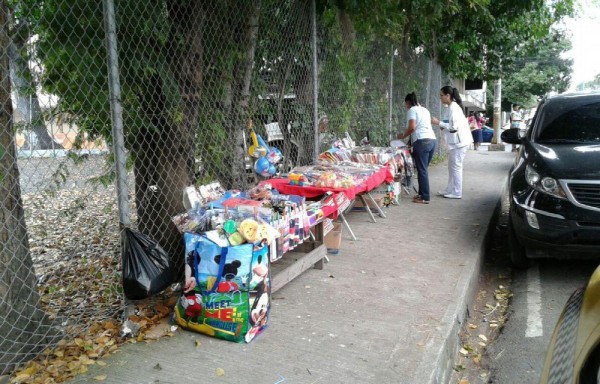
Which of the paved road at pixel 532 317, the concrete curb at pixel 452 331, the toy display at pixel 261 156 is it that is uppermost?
the toy display at pixel 261 156

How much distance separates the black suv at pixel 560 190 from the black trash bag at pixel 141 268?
11.4ft

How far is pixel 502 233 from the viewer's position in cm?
755

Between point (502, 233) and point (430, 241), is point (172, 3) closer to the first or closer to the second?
point (430, 241)

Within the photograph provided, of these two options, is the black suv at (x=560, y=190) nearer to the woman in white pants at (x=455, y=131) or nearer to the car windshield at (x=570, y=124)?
the car windshield at (x=570, y=124)

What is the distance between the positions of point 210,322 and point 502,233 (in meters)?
5.37

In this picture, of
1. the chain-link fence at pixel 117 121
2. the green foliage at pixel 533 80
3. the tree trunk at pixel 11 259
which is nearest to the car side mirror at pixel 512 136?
the chain-link fence at pixel 117 121

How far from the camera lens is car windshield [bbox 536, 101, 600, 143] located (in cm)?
554

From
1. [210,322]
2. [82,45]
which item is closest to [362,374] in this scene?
[210,322]

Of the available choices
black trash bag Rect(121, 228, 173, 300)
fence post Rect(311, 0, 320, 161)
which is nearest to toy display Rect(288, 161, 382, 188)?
fence post Rect(311, 0, 320, 161)

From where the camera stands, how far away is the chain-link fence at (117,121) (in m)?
3.32

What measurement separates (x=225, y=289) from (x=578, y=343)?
2.14 m

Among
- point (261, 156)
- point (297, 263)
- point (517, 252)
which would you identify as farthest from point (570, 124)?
point (297, 263)

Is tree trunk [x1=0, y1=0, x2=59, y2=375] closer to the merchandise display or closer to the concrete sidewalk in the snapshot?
the concrete sidewalk

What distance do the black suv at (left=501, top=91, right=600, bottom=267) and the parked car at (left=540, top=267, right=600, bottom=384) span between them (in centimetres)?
263
